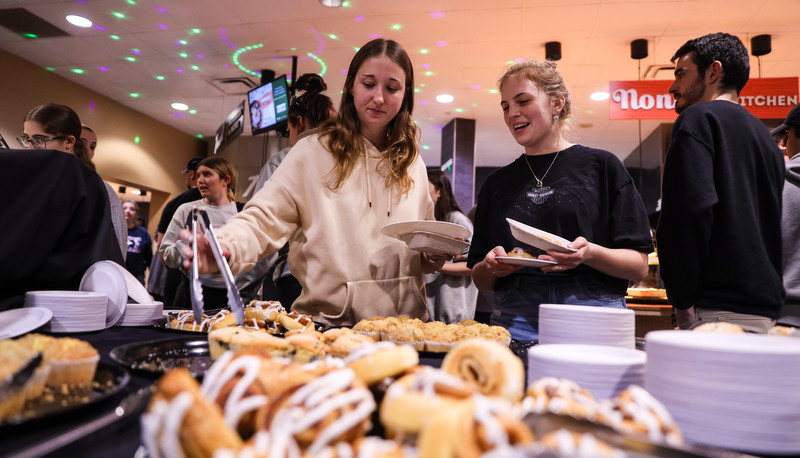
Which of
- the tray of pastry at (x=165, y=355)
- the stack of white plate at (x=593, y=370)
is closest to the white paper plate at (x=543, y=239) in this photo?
the stack of white plate at (x=593, y=370)

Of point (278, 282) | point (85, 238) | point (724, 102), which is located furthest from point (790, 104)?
point (85, 238)

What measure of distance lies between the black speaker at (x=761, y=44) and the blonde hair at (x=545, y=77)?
549cm

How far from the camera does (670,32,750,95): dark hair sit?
2246 mm

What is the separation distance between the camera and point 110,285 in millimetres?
1633

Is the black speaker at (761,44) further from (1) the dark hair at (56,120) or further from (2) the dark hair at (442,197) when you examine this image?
(1) the dark hair at (56,120)

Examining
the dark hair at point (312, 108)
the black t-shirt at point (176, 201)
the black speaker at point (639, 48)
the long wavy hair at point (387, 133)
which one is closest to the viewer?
the long wavy hair at point (387, 133)

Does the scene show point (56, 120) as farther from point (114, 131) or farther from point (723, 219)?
point (114, 131)

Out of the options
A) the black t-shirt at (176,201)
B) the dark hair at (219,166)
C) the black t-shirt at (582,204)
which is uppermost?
the dark hair at (219,166)

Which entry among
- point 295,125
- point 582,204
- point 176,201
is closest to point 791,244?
point 582,204

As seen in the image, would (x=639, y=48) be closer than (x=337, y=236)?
No

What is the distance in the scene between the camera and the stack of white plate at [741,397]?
0.66m

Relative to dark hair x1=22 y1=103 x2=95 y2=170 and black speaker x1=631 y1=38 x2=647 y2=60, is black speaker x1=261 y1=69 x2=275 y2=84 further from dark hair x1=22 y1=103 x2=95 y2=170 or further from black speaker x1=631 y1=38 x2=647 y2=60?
black speaker x1=631 y1=38 x2=647 y2=60

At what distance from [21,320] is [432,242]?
120cm

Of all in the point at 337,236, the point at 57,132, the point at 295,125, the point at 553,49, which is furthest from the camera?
the point at 553,49
